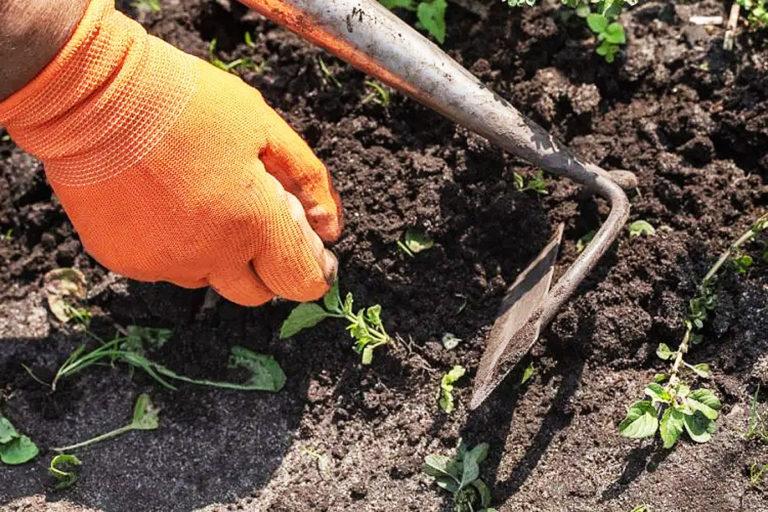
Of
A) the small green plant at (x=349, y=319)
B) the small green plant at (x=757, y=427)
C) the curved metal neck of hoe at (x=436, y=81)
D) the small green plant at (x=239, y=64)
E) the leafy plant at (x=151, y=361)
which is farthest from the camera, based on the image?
the small green plant at (x=239, y=64)

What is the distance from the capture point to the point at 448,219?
2.36m

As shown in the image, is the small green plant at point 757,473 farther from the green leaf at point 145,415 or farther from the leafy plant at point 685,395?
the green leaf at point 145,415

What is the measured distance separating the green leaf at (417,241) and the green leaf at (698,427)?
763 mm

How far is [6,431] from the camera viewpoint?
2.37m

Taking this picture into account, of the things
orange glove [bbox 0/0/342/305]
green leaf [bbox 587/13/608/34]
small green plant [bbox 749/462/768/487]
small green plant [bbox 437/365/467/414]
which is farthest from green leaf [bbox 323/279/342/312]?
small green plant [bbox 749/462/768/487]

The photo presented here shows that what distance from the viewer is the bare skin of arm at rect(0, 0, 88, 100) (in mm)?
1797

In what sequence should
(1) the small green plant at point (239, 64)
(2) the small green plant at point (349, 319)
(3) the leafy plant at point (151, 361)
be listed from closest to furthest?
(2) the small green plant at point (349, 319) < (3) the leafy plant at point (151, 361) < (1) the small green plant at point (239, 64)

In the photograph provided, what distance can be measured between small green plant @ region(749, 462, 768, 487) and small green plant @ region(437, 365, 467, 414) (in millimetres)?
726

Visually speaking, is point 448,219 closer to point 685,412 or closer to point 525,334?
point 525,334

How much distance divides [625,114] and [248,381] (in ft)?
4.11

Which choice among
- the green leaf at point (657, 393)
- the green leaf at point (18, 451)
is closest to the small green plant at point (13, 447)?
the green leaf at point (18, 451)

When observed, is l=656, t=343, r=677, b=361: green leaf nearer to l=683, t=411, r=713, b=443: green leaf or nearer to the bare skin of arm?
l=683, t=411, r=713, b=443: green leaf

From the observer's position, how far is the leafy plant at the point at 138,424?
2.38 meters

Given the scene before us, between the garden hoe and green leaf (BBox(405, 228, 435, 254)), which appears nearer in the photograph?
the garden hoe
